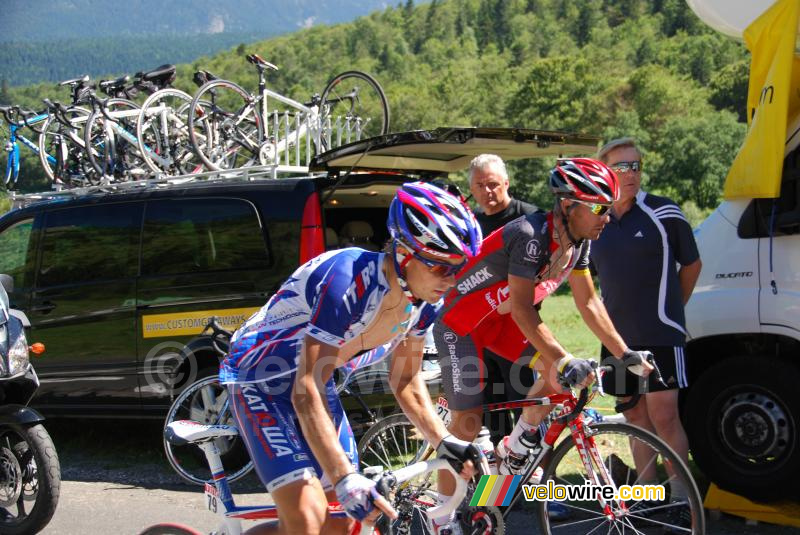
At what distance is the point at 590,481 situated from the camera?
12.9 feet

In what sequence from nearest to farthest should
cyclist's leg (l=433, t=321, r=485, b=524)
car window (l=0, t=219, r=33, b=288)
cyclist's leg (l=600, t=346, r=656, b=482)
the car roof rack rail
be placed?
cyclist's leg (l=600, t=346, r=656, b=482), cyclist's leg (l=433, t=321, r=485, b=524), the car roof rack rail, car window (l=0, t=219, r=33, b=288)

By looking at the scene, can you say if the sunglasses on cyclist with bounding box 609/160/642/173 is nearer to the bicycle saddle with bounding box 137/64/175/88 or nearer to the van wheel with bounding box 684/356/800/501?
the van wheel with bounding box 684/356/800/501

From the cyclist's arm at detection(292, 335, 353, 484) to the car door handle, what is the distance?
4.84 meters

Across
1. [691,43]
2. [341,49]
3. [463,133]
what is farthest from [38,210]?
[341,49]

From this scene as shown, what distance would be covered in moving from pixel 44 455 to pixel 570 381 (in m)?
2.98

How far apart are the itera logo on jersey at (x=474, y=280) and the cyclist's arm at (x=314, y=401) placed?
1704 millimetres

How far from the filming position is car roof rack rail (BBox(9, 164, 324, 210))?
6.66 meters

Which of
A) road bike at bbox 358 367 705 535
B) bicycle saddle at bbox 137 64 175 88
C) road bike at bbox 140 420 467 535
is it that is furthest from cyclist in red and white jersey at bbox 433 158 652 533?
bicycle saddle at bbox 137 64 175 88

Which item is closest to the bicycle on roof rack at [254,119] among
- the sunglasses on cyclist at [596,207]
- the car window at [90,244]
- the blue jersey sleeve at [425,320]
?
the car window at [90,244]

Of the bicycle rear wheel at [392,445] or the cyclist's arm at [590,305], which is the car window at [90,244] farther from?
the cyclist's arm at [590,305]

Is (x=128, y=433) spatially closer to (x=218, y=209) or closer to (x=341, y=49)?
(x=218, y=209)

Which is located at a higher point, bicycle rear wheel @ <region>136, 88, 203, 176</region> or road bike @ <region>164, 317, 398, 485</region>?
bicycle rear wheel @ <region>136, 88, 203, 176</region>

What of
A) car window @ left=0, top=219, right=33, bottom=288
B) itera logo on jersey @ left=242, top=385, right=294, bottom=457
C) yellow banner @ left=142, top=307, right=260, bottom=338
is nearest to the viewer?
itera logo on jersey @ left=242, top=385, right=294, bottom=457

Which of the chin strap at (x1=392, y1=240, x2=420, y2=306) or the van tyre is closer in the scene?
the chin strap at (x1=392, y1=240, x2=420, y2=306)
